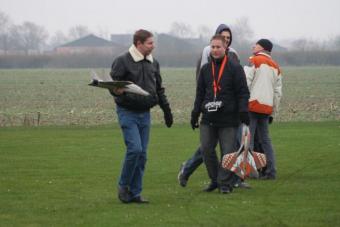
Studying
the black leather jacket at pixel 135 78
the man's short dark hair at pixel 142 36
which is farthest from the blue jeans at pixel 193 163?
the man's short dark hair at pixel 142 36

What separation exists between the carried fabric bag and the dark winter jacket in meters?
0.24

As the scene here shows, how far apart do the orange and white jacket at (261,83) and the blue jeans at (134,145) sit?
2.47 m

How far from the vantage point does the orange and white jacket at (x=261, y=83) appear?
39.4 ft

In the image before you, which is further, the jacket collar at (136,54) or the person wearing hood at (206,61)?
the person wearing hood at (206,61)

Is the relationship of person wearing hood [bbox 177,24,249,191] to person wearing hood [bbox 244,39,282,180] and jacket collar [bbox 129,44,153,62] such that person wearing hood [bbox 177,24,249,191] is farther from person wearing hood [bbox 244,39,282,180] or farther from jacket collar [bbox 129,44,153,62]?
jacket collar [bbox 129,44,153,62]

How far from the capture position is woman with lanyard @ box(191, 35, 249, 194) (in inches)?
407

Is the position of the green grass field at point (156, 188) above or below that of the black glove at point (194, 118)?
below

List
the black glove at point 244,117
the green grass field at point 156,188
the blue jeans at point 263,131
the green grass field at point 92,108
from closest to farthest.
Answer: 1. the green grass field at point 156,188
2. the black glove at point 244,117
3. the blue jeans at point 263,131
4. the green grass field at point 92,108

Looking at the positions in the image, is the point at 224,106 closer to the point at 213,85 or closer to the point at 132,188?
the point at 213,85

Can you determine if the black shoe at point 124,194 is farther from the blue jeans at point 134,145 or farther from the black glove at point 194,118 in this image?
the black glove at point 194,118

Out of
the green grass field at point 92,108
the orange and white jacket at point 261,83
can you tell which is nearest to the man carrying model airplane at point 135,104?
the orange and white jacket at point 261,83

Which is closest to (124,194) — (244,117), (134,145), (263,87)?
(134,145)

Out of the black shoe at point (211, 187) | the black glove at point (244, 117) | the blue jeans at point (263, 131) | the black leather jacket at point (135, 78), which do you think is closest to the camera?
the black leather jacket at point (135, 78)

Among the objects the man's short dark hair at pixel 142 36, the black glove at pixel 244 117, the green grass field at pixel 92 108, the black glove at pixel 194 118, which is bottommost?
the green grass field at pixel 92 108
